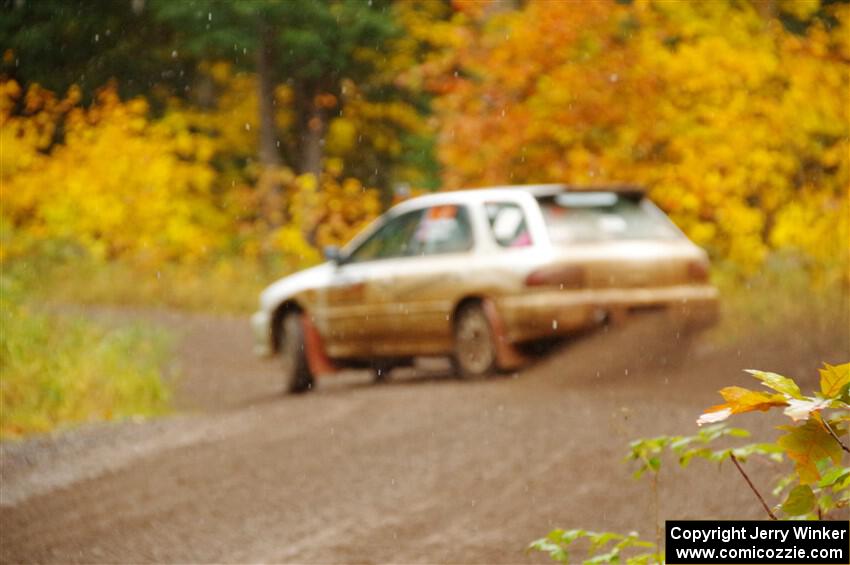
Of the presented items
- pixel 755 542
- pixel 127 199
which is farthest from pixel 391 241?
pixel 127 199

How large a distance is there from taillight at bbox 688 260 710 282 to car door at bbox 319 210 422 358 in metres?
2.38

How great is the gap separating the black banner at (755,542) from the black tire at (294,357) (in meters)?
9.30

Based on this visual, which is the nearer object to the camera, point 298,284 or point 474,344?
point 474,344

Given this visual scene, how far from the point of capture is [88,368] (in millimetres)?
11062

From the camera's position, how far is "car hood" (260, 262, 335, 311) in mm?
13195

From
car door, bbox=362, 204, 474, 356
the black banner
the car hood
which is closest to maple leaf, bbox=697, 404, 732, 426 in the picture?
the black banner

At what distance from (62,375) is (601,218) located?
421cm

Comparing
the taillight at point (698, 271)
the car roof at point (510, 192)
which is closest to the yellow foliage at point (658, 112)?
the taillight at point (698, 271)

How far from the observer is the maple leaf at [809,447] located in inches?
138

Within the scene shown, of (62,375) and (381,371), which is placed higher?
(62,375)

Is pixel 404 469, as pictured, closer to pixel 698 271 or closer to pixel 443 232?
pixel 698 271

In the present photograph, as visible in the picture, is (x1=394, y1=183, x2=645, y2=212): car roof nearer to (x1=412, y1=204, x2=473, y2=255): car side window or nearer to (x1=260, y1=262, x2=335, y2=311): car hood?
(x1=412, y1=204, x2=473, y2=255): car side window

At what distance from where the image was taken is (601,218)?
11547mm

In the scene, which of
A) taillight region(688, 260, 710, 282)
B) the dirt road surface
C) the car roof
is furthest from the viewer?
the car roof
